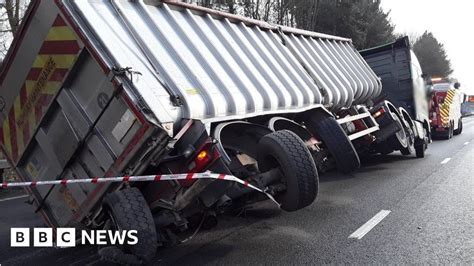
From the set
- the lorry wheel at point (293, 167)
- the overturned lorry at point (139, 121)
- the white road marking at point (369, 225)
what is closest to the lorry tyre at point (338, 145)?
the white road marking at point (369, 225)

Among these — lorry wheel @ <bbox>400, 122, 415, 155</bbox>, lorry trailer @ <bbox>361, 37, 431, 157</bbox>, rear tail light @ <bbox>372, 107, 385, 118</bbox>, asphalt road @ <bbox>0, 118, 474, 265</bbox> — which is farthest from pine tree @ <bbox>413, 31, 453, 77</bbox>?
asphalt road @ <bbox>0, 118, 474, 265</bbox>

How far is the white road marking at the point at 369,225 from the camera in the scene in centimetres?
509

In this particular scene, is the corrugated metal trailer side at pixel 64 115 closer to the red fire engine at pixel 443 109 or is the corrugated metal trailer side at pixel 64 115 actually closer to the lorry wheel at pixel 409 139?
the lorry wheel at pixel 409 139

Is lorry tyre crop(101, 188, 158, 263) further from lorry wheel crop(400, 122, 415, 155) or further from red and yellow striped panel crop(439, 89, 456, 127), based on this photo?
red and yellow striped panel crop(439, 89, 456, 127)

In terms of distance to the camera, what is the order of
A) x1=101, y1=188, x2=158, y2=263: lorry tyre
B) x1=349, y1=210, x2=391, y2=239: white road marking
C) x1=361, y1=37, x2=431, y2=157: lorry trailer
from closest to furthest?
x1=101, y1=188, x2=158, y2=263: lorry tyre < x1=349, y1=210, x2=391, y2=239: white road marking < x1=361, y1=37, x2=431, y2=157: lorry trailer

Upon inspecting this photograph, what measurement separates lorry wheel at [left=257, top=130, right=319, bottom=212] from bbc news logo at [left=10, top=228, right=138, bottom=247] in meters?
1.67

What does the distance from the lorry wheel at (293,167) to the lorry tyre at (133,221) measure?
1.49 meters

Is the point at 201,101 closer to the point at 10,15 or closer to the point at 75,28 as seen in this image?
the point at 75,28

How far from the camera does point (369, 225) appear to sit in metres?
5.50

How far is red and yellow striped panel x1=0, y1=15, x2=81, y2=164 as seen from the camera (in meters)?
4.34

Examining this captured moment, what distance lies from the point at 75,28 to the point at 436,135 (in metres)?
16.0

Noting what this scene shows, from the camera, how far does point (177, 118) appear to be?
4449mm

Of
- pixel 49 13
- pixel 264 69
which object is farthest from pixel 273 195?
pixel 49 13

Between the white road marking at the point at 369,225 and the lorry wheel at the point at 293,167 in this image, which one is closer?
the lorry wheel at the point at 293,167
